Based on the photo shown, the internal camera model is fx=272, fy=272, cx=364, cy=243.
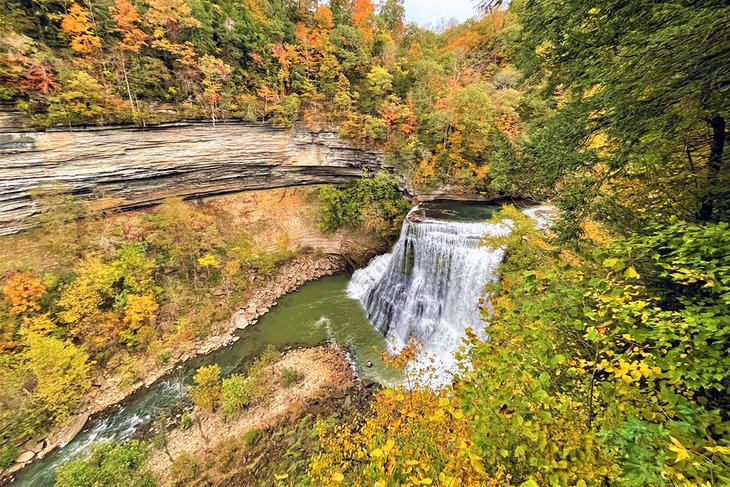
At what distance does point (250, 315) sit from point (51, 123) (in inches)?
444

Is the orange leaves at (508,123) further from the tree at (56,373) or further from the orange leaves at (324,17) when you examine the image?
the tree at (56,373)

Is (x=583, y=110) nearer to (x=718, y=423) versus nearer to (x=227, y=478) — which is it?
(x=718, y=423)

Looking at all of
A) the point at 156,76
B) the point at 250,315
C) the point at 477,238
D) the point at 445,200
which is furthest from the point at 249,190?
the point at 477,238

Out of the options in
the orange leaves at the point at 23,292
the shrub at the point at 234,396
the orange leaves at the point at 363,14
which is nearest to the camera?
the shrub at the point at 234,396

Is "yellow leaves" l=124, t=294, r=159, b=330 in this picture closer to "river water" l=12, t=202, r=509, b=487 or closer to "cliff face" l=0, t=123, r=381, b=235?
"river water" l=12, t=202, r=509, b=487

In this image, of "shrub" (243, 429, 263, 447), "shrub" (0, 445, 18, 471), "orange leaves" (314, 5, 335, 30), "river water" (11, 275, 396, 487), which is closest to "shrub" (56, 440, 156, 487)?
"river water" (11, 275, 396, 487)

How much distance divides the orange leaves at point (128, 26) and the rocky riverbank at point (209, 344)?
12580 millimetres

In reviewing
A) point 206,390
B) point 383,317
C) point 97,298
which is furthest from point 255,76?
point 206,390

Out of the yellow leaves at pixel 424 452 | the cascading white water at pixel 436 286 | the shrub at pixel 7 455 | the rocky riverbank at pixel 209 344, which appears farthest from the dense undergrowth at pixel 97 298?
the yellow leaves at pixel 424 452

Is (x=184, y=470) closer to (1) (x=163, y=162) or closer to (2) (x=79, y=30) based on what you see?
(1) (x=163, y=162)

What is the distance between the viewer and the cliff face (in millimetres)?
11094

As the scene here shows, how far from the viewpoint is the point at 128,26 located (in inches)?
492

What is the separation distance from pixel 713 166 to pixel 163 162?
729 inches

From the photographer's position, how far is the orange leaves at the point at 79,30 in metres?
11.4
